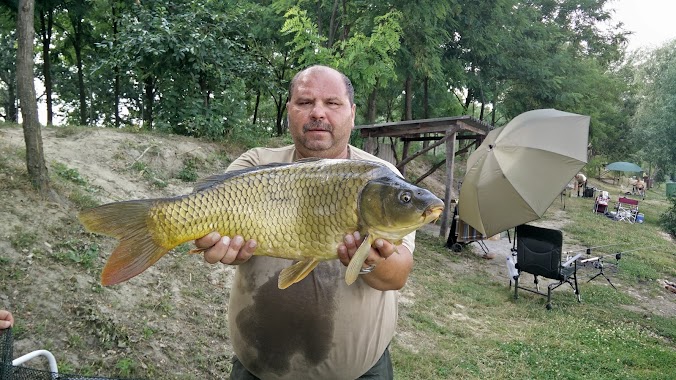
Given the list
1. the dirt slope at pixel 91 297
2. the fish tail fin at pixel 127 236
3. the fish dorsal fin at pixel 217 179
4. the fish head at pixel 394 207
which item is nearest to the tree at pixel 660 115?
the dirt slope at pixel 91 297

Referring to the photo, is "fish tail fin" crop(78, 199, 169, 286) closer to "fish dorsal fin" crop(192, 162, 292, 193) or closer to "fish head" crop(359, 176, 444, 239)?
"fish dorsal fin" crop(192, 162, 292, 193)

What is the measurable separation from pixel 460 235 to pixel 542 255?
107 inches

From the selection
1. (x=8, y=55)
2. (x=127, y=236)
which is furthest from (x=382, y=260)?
(x=8, y=55)

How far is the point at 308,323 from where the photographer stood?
2074 mm

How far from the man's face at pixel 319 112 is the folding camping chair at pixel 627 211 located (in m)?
21.0

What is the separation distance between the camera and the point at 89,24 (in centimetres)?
1450

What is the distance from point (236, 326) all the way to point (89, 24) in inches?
601

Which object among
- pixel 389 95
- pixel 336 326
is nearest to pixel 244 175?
pixel 336 326

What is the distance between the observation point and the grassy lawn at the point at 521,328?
16.7 ft

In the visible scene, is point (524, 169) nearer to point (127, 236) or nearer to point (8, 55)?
point (127, 236)

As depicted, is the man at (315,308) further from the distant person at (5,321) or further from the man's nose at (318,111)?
the distant person at (5,321)

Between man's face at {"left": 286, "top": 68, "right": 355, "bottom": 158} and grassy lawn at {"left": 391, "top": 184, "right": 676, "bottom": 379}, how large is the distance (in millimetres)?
3206

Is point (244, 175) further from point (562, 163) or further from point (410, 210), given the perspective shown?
point (562, 163)

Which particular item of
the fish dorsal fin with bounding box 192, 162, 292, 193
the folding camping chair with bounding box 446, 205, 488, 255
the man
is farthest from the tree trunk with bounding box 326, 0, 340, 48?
the fish dorsal fin with bounding box 192, 162, 292, 193
